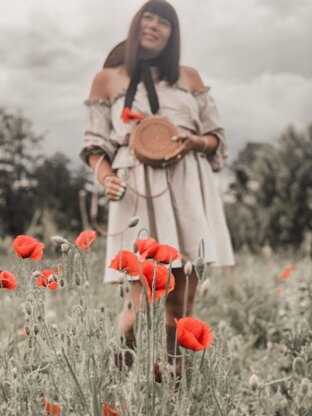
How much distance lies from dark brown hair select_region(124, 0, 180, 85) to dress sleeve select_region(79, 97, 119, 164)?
193 millimetres

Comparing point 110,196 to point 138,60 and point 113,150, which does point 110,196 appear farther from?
point 138,60

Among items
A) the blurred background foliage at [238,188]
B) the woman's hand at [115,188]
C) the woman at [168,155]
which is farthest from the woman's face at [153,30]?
the blurred background foliage at [238,188]

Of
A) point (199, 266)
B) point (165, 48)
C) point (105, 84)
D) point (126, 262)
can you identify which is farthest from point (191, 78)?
point (126, 262)

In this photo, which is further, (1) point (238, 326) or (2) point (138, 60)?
(1) point (238, 326)

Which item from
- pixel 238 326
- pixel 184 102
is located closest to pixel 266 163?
pixel 238 326

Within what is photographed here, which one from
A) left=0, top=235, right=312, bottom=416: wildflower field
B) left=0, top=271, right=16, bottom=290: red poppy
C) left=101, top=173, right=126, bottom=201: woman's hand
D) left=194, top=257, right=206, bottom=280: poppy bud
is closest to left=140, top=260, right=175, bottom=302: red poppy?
left=0, top=235, right=312, bottom=416: wildflower field

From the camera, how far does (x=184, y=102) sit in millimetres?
2654

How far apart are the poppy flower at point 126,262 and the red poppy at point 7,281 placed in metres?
0.33

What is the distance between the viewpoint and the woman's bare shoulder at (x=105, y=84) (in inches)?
106

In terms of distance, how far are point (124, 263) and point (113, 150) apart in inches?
51.5

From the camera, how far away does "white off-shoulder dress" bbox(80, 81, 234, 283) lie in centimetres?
257

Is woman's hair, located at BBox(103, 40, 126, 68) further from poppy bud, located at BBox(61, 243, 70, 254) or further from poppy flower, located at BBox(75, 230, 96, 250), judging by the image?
poppy bud, located at BBox(61, 243, 70, 254)

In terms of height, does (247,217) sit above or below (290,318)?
above

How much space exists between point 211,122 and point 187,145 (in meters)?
0.29
